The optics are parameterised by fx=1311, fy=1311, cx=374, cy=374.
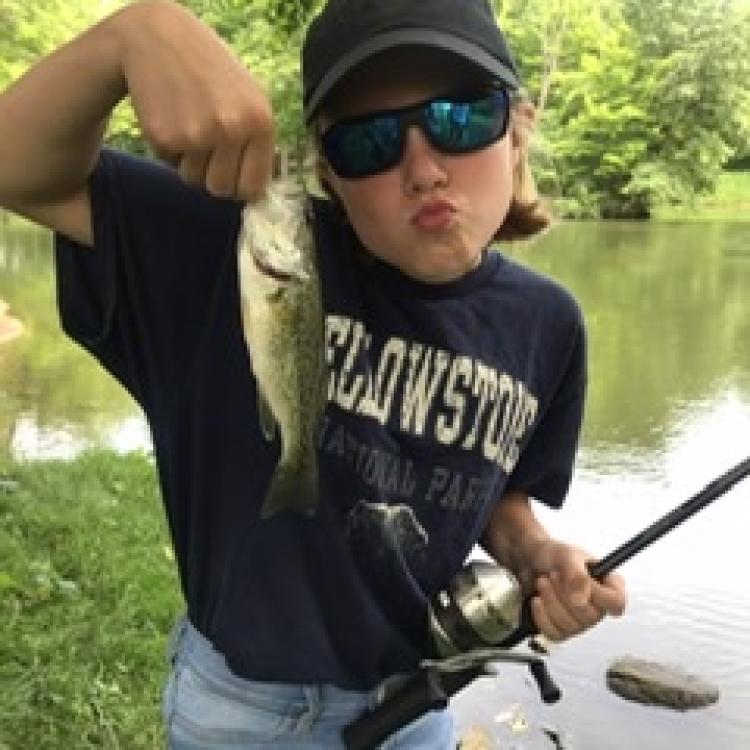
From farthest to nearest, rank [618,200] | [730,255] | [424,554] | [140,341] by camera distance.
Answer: [618,200]
[730,255]
[424,554]
[140,341]

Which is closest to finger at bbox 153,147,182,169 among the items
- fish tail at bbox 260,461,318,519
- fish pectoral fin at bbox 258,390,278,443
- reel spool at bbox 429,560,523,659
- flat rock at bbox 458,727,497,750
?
fish pectoral fin at bbox 258,390,278,443

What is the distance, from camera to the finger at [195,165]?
1562 millimetres

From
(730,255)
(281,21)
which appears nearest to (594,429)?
(281,21)

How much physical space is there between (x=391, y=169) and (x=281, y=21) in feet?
30.3

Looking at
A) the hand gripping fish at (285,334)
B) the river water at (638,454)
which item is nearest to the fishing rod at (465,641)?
the hand gripping fish at (285,334)

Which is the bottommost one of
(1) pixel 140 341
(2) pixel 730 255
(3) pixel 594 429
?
(2) pixel 730 255

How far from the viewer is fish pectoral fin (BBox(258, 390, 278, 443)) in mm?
1873

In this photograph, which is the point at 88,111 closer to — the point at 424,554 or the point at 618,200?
the point at 424,554

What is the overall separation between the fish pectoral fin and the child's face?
350 millimetres

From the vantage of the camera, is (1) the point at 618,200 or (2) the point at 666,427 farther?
(1) the point at 618,200

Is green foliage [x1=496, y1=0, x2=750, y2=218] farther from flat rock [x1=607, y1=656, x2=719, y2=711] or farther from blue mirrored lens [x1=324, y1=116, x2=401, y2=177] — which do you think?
blue mirrored lens [x1=324, y1=116, x2=401, y2=177]

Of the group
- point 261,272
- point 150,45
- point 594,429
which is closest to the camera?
point 150,45

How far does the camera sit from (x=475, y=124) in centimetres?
203

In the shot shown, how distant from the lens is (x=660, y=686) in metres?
6.57
